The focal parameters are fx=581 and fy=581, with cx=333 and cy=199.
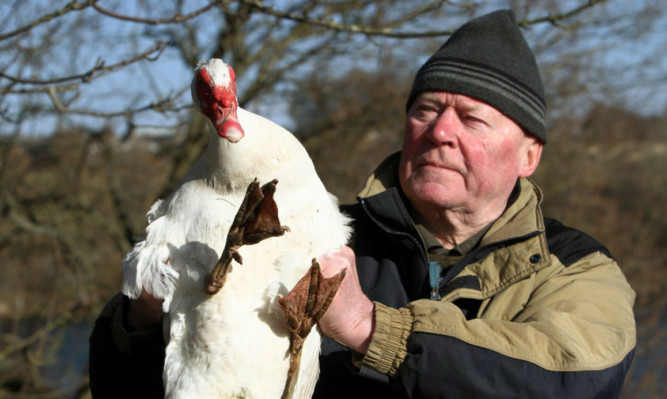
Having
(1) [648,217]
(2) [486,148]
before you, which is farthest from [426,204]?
(1) [648,217]

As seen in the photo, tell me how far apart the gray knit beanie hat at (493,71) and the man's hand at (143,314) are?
1477mm

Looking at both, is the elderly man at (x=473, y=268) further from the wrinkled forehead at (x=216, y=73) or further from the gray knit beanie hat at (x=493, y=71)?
the wrinkled forehead at (x=216, y=73)

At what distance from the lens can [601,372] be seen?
1846 mm

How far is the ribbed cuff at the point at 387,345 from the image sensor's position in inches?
70.9

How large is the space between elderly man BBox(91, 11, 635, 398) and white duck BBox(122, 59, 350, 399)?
Answer: 0.46 feet

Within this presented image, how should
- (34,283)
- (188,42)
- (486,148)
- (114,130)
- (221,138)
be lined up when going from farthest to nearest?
(114,130)
(188,42)
(34,283)
(486,148)
(221,138)

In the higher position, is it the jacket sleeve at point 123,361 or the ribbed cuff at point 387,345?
the ribbed cuff at point 387,345

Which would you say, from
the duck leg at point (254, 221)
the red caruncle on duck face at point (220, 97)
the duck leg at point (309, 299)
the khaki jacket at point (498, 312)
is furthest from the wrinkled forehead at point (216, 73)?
the khaki jacket at point (498, 312)

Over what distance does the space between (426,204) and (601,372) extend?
0.96 metres

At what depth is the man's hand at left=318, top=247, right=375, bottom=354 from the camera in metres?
1.81

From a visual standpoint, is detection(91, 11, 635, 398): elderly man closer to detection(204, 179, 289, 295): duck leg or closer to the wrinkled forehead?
detection(204, 179, 289, 295): duck leg

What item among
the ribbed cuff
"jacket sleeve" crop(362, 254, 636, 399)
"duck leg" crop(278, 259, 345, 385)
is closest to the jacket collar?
"jacket sleeve" crop(362, 254, 636, 399)

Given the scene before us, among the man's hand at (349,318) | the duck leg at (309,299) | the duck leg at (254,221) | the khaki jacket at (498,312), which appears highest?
the duck leg at (254,221)

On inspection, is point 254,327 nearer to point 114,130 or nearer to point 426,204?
point 426,204
